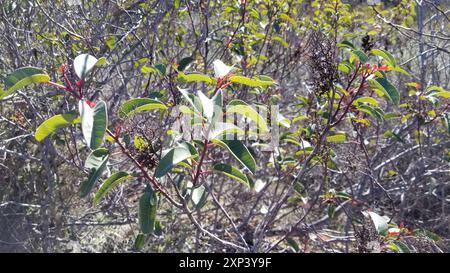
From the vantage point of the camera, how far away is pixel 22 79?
1164 mm

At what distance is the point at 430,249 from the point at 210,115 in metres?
1.36

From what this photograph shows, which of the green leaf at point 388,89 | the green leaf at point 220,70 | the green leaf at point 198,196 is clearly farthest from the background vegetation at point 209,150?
the green leaf at point 220,70

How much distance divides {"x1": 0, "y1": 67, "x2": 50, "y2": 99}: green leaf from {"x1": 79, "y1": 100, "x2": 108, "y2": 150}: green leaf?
138 millimetres

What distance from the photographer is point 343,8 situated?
9.04 ft

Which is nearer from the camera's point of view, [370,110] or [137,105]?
[137,105]

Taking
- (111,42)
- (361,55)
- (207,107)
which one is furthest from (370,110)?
(111,42)

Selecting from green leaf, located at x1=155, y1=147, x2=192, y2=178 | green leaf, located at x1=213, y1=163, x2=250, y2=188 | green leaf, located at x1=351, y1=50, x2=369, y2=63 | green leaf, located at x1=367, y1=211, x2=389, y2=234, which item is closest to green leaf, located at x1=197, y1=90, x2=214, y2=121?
green leaf, located at x1=155, y1=147, x2=192, y2=178

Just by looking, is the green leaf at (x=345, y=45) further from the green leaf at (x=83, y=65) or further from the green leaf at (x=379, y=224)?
the green leaf at (x=83, y=65)

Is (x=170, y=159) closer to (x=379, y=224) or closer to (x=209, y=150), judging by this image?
(x=379, y=224)

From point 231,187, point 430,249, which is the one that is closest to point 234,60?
point 231,187

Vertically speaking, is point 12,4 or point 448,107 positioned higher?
point 12,4

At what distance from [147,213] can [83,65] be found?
0.53 m
